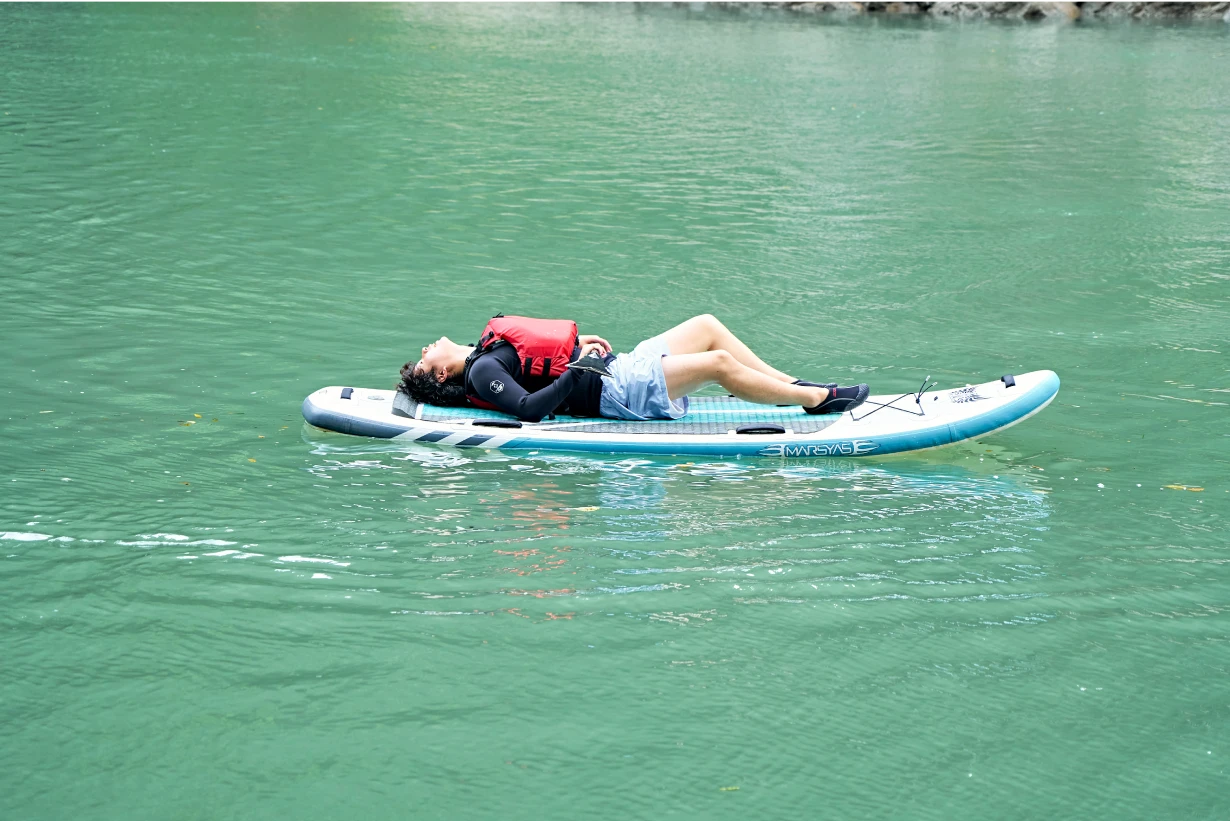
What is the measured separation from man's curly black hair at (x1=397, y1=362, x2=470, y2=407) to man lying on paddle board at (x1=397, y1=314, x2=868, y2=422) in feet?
0.05

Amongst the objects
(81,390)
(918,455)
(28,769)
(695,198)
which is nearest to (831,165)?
(695,198)

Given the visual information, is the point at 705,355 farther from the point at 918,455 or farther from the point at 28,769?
the point at 28,769

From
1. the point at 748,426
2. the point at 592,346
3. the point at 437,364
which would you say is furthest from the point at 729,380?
the point at 437,364

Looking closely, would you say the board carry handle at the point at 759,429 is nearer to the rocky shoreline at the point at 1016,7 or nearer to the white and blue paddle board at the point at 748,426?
the white and blue paddle board at the point at 748,426

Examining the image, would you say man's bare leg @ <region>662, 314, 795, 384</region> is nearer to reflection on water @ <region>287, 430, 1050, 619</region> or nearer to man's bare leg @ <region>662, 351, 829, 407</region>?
man's bare leg @ <region>662, 351, 829, 407</region>

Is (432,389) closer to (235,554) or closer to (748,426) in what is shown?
(748,426)

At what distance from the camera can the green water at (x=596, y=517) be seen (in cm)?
436

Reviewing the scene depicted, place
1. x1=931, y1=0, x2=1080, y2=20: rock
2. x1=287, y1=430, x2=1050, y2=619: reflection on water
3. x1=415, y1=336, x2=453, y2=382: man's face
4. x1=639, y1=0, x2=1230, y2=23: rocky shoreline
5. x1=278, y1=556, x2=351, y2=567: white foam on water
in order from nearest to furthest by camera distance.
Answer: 1. x1=287, y1=430, x2=1050, y2=619: reflection on water
2. x1=278, y1=556, x2=351, y2=567: white foam on water
3. x1=415, y1=336, x2=453, y2=382: man's face
4. x1=639, y1=0, x2=1230, y2=23: rocky shoreline
5. x1=931, y1=0, x2=1080, y2=20: rock

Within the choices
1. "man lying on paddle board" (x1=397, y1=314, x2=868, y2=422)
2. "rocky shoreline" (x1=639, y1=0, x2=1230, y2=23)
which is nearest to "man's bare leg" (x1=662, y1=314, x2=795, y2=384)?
"man lying on paddle board" (x1=397, y1=314, x2=868, y2=422)

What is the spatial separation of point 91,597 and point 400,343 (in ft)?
14.7

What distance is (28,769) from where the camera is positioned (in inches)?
166

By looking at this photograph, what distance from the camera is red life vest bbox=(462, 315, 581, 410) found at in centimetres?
740

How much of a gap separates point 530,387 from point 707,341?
1090 mm

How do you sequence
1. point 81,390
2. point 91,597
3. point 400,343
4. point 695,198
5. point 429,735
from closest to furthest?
1. point 429,735
2. point 91,597
3. point 81,390
4. point 400,343
5. point 695,198
